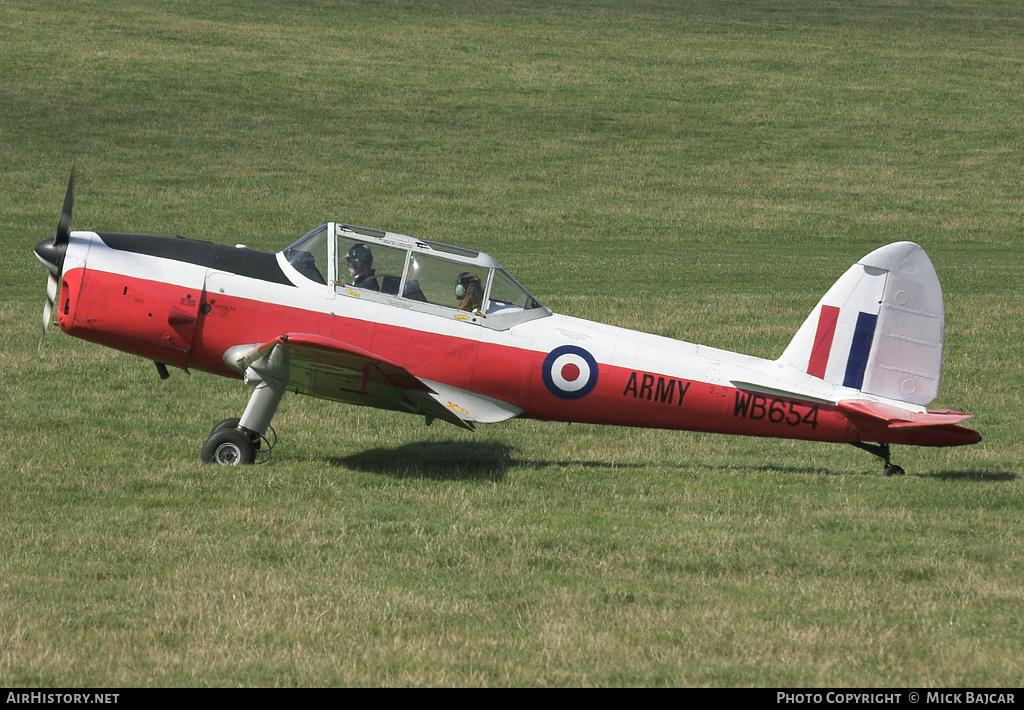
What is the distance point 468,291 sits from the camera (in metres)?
10.3

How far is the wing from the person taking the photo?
9281 mm

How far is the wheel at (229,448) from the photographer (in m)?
10.2

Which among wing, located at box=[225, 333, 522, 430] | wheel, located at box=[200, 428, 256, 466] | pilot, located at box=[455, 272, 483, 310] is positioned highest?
pilot, located at box=[455, 272, 483, 310]

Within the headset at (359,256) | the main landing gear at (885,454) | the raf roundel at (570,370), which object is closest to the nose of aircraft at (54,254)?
the headset at (359,256)

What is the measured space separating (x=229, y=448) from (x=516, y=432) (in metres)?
3.29

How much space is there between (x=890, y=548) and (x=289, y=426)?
21.5 feet

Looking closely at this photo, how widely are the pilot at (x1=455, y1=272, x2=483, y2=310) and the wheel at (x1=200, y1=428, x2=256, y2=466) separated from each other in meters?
2.46

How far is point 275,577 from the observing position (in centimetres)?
748

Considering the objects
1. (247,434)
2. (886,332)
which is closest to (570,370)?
(886,332)

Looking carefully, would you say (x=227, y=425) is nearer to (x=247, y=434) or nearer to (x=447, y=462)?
(x=247, y=434)

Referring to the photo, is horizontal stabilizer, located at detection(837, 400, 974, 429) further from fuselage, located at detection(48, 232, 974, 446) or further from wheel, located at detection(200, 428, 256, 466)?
wheel, located at detection(200, 428, 256, 466)

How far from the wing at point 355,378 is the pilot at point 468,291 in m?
0.83

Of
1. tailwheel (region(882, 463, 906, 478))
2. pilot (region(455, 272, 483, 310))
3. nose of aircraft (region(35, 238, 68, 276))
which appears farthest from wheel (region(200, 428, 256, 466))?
tailwheel (region(882, 463, 906, 478))
